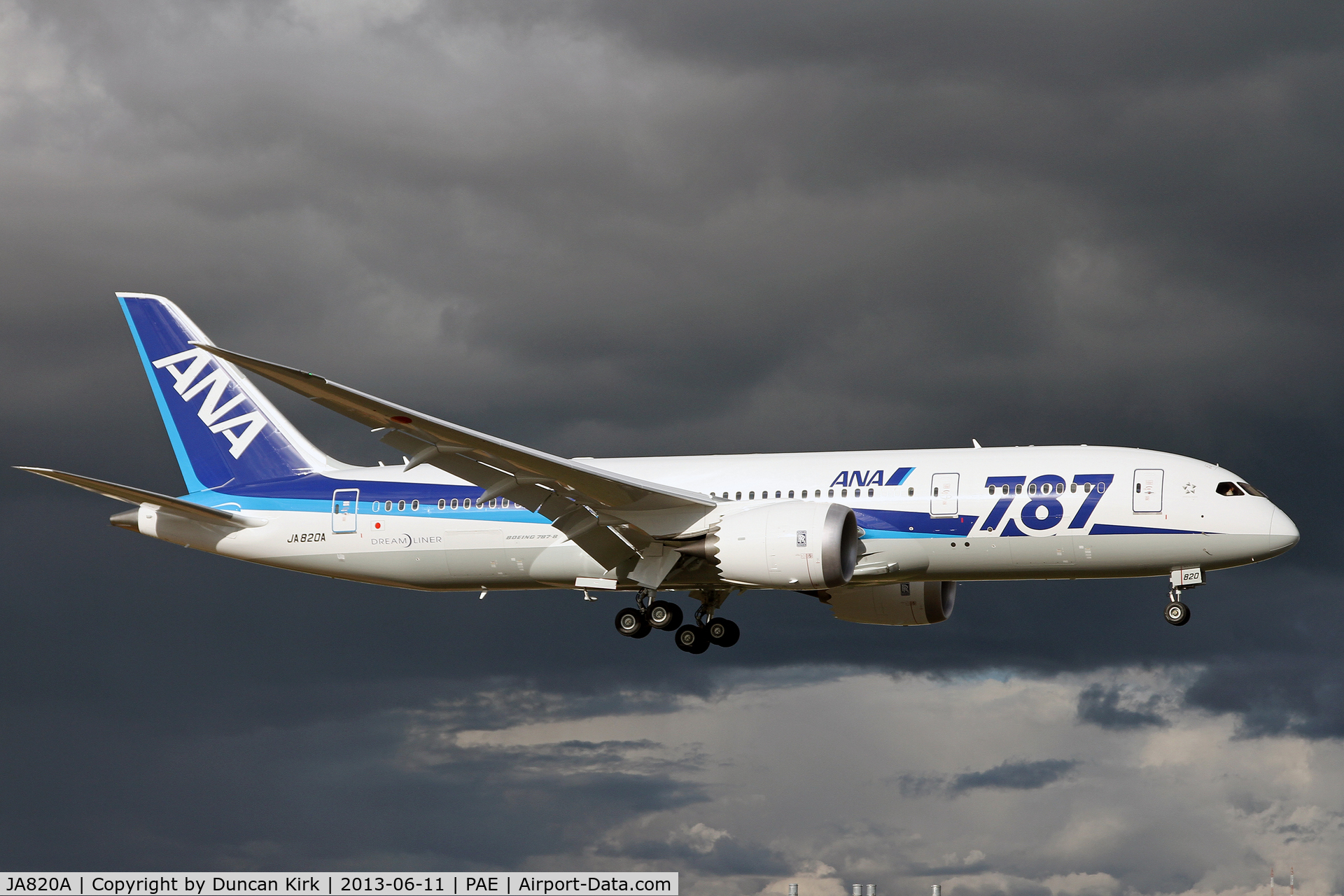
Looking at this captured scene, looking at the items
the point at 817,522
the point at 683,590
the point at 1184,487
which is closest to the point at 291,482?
the point at 683,590

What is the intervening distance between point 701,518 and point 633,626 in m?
5.51

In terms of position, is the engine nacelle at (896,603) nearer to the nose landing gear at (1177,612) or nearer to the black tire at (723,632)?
the black tire at (723,632)

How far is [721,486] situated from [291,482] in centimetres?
1434

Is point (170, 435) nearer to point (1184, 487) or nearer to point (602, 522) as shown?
point (602, 522)

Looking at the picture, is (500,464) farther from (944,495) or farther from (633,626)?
(944,495)

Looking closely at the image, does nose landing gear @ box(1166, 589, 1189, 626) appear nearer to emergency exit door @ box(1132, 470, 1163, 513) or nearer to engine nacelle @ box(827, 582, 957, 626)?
emergency exit door @ box(1132, 470, 1163, 513)

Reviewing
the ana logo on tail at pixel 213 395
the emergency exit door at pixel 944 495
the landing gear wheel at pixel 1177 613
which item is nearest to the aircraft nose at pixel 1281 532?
the landing gear wheel at pixel 1177 613

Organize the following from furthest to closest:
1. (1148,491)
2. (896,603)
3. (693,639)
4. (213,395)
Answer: (213,395) < (896,603) < (693,639) < (1148,491)

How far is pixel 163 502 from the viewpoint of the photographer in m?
44.4

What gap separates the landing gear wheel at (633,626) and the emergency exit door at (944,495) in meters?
9.80

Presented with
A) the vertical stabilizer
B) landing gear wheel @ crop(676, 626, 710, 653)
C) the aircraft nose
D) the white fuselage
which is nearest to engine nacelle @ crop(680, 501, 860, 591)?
the white fuselage

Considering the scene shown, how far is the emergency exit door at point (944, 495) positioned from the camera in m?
38.7

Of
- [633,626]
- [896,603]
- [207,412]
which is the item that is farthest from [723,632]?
[207,412]

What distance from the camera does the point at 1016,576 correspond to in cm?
3931
